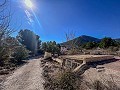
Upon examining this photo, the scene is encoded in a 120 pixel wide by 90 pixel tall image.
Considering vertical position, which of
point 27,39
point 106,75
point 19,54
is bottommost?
point 106,75

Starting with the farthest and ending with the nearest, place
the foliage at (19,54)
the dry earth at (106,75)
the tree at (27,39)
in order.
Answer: the tree at (27,39) → the foliage at (19,54) → the dry earth at (106,75)

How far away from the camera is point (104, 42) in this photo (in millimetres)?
64188

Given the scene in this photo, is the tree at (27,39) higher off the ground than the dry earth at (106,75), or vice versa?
the tree at (27,39)

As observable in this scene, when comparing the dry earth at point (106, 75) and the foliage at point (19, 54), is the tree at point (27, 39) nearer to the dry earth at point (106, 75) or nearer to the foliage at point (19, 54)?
the foliage at point (19, 54)

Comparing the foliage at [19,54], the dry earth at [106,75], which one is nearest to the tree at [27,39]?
the foliage at [19,54]

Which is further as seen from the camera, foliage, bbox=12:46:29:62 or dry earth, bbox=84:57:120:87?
foliage, bbox=12:46:29:62

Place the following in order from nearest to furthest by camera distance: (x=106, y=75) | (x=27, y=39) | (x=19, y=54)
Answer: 1. (x=106, y=75)
2. (x=19, y=54)
3. (x=27, y=39)

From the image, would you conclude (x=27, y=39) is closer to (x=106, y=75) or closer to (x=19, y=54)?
(x=19, y=54)

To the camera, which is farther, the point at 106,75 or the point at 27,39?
the point at 27,39

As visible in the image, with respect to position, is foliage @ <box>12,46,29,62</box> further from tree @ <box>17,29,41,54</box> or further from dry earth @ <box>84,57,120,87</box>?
tree @ <box>17,29,41,54</box>

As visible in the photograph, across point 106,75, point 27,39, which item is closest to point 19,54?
point 106,75

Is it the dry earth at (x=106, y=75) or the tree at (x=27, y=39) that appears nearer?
the dry earth at (x=106, y=75)

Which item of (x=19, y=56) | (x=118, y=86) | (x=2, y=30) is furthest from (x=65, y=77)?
(x=19, y=56)

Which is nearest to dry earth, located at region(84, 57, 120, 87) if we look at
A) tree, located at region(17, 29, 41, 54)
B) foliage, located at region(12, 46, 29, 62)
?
foliage, located at region(12, 46, 29, 62)
